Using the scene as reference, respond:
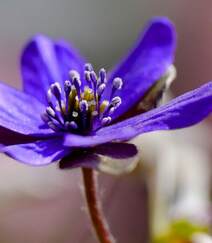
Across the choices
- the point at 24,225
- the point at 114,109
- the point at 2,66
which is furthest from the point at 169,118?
the point at 2,66

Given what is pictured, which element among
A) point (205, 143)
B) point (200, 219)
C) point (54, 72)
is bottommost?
point (205, 143)

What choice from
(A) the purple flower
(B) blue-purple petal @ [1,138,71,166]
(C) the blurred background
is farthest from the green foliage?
(B) blue-purple petal @ [1,138,71,166]

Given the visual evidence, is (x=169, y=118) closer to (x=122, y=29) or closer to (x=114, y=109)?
(x=114, y=109)

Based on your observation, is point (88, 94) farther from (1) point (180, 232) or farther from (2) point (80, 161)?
(1) point (180, 232)

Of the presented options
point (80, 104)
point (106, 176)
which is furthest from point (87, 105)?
point (106, 176)

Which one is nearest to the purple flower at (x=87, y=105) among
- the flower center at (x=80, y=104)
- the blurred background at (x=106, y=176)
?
the flower center at (x=80, y=104)
